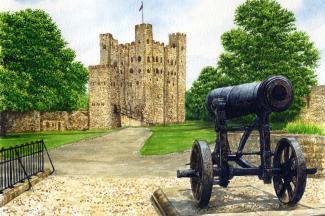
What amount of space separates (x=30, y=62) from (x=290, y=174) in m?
32.9

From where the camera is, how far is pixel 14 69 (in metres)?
37.2

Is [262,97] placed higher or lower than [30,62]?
Result: lower

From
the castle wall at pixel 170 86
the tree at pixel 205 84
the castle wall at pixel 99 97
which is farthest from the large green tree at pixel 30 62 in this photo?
the castle wall at pixel 170 86

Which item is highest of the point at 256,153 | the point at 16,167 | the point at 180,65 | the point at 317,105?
the point at 180,65

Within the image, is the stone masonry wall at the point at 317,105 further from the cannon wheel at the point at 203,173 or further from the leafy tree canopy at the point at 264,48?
the cannon wheel at the point at 203,173

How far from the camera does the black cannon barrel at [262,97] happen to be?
7836 millimetres

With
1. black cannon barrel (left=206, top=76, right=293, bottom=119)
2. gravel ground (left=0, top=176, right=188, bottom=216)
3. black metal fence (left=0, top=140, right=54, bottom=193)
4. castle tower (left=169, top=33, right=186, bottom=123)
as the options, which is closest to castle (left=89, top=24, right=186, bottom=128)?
castle tower (left=169, top=33, right=186, bottom=123)

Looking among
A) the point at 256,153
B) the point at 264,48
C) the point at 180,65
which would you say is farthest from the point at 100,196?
the point at 180,65

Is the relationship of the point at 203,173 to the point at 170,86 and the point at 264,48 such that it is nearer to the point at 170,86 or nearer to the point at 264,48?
the point at 264,48

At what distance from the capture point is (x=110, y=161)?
62.3ft

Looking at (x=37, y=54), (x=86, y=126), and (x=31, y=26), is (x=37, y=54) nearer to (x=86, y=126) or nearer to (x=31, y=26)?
(x=31, y=26)

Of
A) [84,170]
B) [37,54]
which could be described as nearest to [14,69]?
[37,54]

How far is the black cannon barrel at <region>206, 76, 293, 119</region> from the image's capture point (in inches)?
309

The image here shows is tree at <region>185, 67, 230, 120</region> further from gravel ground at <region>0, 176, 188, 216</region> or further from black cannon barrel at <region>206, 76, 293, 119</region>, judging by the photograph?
black cannon barrel at <region>206, 76, 293, 119</region>
